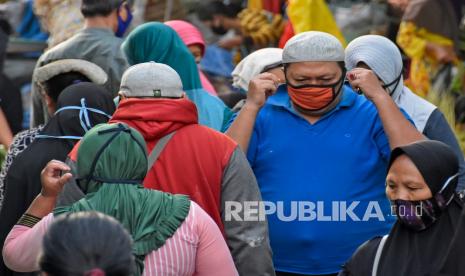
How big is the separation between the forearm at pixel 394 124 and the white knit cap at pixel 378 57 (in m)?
0.76

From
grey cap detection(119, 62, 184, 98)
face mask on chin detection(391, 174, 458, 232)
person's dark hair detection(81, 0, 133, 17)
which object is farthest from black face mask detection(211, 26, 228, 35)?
face mask on chin detection(391, 174, 458, 232)

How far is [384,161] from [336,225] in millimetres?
369

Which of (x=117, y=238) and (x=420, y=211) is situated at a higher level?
(x=117, y=238)

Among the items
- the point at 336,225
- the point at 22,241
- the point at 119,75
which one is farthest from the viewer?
the point at 119,75

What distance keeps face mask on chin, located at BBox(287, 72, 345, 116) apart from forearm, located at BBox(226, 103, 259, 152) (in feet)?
0.69

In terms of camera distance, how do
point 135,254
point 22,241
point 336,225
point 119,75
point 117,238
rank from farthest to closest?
point 119,75 → point 336,225 → point 22,241 → point 135,254 → point 117,238

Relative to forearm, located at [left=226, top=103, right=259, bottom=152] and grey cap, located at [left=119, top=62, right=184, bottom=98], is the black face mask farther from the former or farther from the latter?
grey cap, located at [left=119, top=62, right=184, bottom=98]

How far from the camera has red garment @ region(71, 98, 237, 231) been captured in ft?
17.5

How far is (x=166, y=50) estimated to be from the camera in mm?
6902

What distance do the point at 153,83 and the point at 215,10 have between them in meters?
8.03

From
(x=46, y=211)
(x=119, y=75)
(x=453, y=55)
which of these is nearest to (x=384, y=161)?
(x=46, y=211)

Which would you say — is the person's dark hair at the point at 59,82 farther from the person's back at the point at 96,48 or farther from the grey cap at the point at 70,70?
the person's back at the point at 96,48

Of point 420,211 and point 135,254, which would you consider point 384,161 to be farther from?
point 135,254

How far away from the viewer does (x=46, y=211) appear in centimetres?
524
